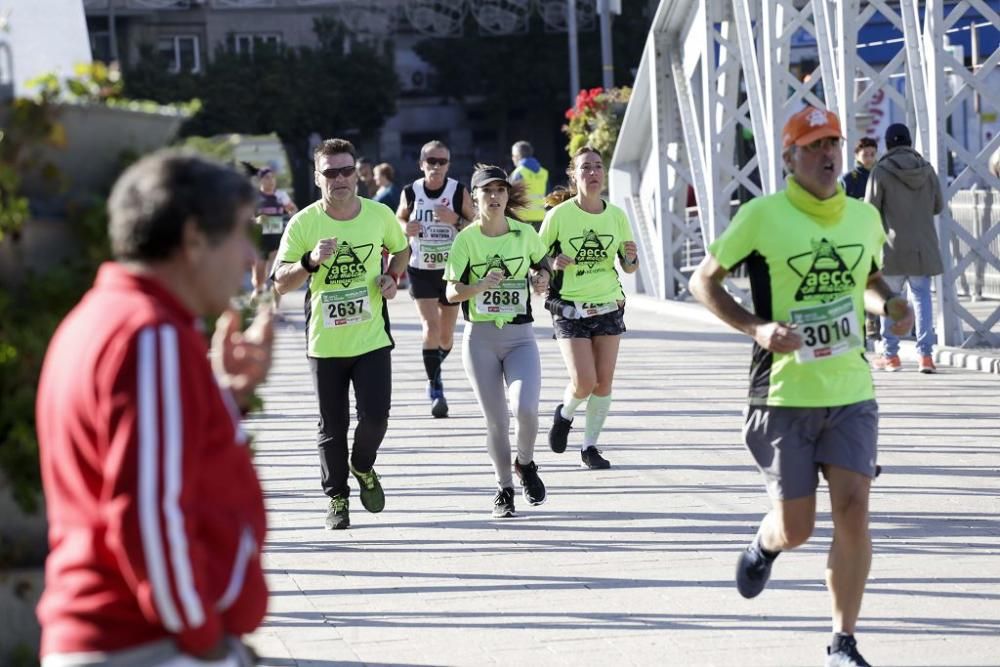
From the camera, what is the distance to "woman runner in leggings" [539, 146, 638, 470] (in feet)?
33.7

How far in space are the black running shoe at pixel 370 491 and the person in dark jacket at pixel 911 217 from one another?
6.49 m

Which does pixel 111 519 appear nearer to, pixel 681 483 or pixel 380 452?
pixel 681 483

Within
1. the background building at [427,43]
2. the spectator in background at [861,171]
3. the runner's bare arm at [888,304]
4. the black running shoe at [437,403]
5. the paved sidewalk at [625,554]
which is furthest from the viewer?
the background building at [427,43]

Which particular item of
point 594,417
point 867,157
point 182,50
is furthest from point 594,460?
point 182,50

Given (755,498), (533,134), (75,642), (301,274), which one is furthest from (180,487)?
(533,134)

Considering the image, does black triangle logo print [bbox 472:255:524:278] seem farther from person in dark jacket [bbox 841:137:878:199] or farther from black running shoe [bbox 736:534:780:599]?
person in dark jacket [bbox 841:137:878:199]

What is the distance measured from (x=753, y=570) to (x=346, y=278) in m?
3.29

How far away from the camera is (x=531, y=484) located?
9242mm

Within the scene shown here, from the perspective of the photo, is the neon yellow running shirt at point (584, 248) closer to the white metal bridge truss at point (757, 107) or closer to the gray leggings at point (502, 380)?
the gray leggings at point (502, 380)

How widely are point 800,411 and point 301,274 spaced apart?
3559mm

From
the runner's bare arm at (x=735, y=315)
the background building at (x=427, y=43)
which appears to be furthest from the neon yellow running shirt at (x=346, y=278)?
the background building at (x=427, y=43)

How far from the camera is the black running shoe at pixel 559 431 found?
10.7m

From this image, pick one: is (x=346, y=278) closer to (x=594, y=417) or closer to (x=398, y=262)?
(x=398, y=262)

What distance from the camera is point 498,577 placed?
7684 mm
